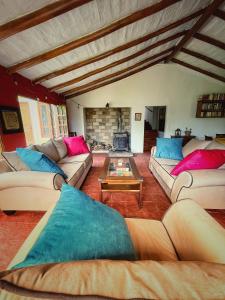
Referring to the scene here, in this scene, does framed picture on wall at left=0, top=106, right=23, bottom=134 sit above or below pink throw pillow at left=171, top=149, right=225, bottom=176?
above

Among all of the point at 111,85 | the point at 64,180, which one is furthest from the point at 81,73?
the point at 64,180

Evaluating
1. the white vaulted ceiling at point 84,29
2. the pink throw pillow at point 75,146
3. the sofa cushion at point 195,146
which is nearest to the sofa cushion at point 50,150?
the pink throw pillow at point 75,146

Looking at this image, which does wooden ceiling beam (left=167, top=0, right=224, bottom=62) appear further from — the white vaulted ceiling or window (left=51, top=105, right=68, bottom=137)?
window (left=51, top=105, right=68, bottom=137)

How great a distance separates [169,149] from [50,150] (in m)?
2.36

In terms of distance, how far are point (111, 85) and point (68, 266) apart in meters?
5.35

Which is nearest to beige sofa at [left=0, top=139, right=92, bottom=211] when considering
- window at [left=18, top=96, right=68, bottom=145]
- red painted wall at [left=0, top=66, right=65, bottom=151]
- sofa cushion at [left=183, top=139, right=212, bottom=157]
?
→ red painted wall at [left=0, top=66, right=65, bottom=151]

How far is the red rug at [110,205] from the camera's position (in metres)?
1.52

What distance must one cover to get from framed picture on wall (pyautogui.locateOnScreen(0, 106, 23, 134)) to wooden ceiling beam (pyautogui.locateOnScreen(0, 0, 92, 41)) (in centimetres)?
119

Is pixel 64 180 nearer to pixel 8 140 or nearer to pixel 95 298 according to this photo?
pixel 8 140

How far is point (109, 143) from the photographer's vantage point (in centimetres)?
647

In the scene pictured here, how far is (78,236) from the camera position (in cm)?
59

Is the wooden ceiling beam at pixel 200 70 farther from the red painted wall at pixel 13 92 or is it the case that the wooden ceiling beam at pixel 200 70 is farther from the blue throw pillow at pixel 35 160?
the blue throw pillow at pixel 35 160

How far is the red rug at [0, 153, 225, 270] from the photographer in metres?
1.52

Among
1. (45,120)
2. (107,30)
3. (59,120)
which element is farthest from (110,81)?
(107,30)
